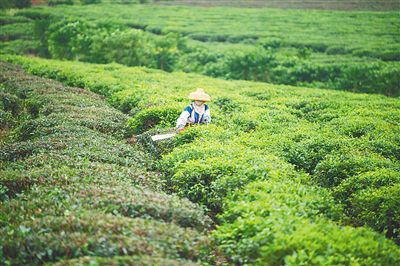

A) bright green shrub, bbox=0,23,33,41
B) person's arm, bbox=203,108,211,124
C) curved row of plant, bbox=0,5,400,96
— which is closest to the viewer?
person's arm, bbox=203,108,211,124

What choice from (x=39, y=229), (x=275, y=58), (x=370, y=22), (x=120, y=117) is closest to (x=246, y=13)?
(x=370, y=22)

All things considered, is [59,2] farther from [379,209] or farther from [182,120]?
[379,209]

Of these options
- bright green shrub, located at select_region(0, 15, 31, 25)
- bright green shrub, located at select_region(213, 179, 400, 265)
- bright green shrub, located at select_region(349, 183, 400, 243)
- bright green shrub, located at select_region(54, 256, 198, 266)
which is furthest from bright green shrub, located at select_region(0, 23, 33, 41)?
bright green shrub, located at select_region(54, 256, 198, 266)

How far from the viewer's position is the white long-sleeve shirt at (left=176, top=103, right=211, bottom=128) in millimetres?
11172

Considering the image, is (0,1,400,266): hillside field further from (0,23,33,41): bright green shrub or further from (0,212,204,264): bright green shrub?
(0,23,33,41): bright green shrub

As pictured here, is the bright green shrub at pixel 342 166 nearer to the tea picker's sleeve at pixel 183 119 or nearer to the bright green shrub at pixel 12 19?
the tea picker's sleeve at pixel 183 119

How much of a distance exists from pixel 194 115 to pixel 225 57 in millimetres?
25485

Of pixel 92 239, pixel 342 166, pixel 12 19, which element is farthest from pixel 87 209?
pixel 12 19

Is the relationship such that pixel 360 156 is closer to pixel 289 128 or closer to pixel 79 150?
pixel 289 128

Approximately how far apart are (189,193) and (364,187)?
11.0ft

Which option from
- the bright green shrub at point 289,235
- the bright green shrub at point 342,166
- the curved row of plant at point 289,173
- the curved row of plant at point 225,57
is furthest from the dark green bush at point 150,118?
the curved row of plant at point 225,57

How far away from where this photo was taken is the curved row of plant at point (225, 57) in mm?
30953

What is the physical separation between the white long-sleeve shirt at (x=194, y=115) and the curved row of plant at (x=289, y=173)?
53 centimetres

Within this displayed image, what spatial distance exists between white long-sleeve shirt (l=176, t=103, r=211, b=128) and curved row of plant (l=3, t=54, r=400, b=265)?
0.53m
